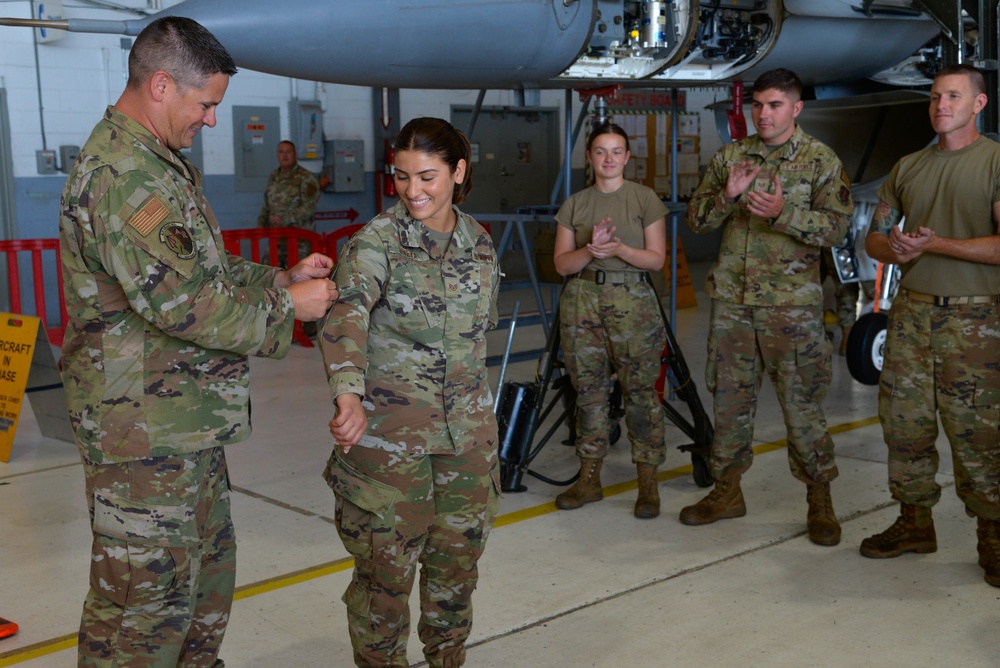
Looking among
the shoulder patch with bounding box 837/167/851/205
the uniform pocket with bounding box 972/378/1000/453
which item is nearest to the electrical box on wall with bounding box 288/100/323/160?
the shoulder patch with bounding box 837/167/851/205

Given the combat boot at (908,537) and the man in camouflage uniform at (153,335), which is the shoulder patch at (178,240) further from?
the combat boot at (908,537)

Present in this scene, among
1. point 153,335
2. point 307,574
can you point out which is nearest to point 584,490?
point 307,574

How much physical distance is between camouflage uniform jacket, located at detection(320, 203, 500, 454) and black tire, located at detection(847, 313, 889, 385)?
15.9 feet

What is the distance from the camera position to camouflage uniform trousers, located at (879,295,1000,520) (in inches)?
143

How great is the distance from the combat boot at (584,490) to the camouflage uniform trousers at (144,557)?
7.92ft

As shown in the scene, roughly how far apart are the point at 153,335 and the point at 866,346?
5513 mm

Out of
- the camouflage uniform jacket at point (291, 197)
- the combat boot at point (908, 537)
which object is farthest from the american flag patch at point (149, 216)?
the camouflage uniform jacket at point (291, 197)

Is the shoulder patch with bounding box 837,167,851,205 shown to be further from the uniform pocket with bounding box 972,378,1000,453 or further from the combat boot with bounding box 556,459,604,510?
the combat boot with bounding box 556,459,604,510

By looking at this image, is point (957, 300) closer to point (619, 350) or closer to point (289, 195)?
point (619, 350)

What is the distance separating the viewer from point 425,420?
2.51 metres

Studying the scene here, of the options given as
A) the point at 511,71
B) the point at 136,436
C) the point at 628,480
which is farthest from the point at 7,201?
the point at 136,436

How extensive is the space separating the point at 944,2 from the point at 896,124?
284cm

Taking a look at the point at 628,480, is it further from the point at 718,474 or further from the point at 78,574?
the point at 78,574

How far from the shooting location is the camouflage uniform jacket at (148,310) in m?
2.15
